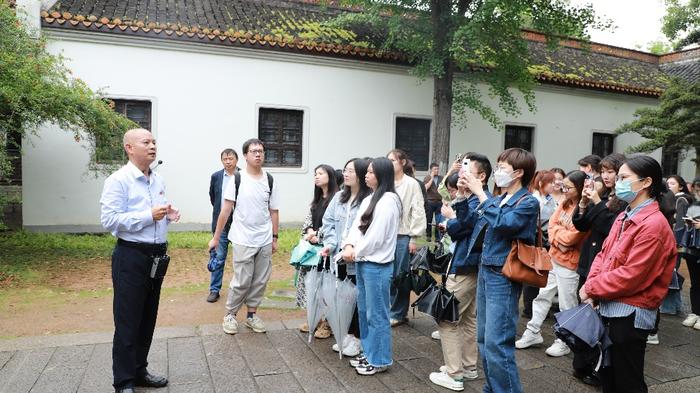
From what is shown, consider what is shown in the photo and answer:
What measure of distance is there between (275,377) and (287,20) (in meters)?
11.3

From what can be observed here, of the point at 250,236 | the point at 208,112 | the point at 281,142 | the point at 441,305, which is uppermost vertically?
the point at 208,112

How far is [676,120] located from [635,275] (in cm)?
1124

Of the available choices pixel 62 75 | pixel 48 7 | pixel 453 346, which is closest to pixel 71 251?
pixel 62 75

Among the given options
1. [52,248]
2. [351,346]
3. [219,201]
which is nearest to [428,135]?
[219,201]

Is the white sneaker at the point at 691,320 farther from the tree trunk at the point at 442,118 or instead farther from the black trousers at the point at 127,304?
the tree trunk at the point at 442,118

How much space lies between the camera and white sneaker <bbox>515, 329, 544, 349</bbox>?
468cm

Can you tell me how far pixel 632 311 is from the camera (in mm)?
3078

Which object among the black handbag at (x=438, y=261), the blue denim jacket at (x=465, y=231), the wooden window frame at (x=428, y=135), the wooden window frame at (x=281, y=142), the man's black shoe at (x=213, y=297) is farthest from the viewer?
the wooden window frame at (x=428, y=135)

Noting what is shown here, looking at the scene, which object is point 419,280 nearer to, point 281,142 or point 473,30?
point 473,30

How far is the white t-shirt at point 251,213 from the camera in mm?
4840

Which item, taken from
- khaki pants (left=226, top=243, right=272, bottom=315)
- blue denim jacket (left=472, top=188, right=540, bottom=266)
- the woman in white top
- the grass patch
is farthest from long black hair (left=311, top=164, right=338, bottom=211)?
the grass patch

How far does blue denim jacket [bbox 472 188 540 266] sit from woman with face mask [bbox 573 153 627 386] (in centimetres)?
144

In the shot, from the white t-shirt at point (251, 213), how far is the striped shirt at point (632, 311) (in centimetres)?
310

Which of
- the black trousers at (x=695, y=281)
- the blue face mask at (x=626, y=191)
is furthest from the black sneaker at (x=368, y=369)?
the black trousers at (x=695, y=281)
